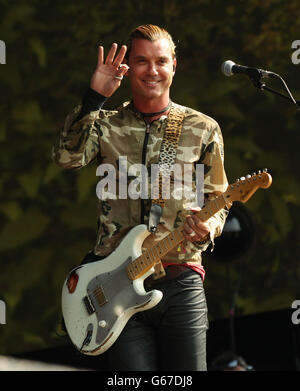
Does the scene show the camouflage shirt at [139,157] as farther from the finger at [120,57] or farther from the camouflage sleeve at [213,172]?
the finger at [120,57]

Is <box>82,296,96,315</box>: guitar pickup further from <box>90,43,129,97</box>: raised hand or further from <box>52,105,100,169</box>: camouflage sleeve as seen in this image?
<box>90,43,129,97</box>: raised hand

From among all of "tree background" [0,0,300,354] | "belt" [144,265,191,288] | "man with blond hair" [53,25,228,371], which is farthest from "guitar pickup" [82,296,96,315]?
"tree background" [0,0,300,354]

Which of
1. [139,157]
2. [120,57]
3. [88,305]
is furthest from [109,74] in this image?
[88,305]

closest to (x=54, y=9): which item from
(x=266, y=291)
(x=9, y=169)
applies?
(x=9, y=169)

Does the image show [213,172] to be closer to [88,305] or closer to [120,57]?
[120,57]

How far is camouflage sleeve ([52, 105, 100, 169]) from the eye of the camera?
2.81 metres

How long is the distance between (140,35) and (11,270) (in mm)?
2740

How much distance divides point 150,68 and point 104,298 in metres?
0.96

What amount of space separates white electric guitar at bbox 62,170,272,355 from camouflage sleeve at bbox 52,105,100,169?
370 millimetres

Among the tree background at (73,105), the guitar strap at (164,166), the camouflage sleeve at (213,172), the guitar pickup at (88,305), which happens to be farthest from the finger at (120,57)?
the tree background at (73,105)

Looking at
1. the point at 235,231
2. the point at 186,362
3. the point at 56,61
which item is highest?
the point at 56,61

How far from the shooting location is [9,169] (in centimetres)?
520

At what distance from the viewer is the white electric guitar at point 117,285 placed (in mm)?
2809

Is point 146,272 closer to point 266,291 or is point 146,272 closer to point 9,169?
point 9,169
